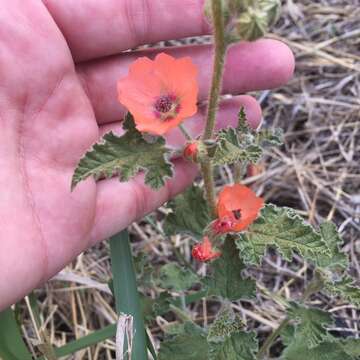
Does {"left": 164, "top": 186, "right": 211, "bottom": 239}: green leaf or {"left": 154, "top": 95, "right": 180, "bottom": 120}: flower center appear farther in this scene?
{"left": 164, "top": 186, "right": 211, "bottom": 239}: green leaf

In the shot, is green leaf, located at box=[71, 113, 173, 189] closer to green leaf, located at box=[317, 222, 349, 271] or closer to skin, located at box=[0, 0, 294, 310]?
skin, located at box=[0, 0, 294, 310]

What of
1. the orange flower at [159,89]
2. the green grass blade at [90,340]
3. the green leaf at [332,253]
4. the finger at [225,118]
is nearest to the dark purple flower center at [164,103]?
the orange flower at [159,89]

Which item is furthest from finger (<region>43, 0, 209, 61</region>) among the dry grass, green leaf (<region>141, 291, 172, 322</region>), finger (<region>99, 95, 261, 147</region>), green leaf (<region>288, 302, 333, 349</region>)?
green leaf (<region>288, 302, 333, 349</region>)

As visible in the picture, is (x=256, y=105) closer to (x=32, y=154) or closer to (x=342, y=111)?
(x=32, y=154)

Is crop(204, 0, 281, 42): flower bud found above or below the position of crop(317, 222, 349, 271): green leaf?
above

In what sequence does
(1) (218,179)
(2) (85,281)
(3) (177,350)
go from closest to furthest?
(3) (177,350)
(2) (85,281)
(1) (218,179)

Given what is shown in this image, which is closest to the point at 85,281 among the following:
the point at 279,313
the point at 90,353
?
the point at 90,353

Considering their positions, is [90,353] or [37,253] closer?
[37,253]
